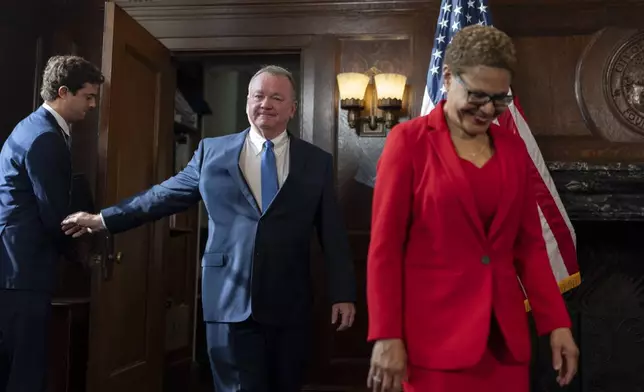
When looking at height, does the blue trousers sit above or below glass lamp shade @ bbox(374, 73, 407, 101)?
below

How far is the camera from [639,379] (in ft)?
10.7

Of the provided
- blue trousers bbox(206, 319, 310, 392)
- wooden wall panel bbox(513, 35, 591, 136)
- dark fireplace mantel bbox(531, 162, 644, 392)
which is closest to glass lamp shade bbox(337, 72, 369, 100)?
wooden wall panel bbox(513, 35, 591, 136)

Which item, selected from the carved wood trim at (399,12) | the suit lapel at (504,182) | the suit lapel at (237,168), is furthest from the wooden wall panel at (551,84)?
the suit lapel at (504,182)

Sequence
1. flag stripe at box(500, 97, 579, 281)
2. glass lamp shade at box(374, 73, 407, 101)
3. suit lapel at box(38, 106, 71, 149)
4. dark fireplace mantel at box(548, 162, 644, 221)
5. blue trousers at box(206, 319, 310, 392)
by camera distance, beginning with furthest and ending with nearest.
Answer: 1. glass lamp shade at box(374, 73, 407, 101)
2. dark fireplace mantel at box(548, 162, 644, 221)
3. flag stripe at box(500, 97, 579, 281)
4. suit lapel at box(38, 106, 71, 149)
5. blue trousers at box(206, 319, 310, 392)

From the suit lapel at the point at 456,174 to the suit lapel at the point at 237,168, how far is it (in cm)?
83

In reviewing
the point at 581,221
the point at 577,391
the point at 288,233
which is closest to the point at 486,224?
the point at 288,233

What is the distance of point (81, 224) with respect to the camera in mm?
2346

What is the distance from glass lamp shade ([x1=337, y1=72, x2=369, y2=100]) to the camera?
3.24 metres

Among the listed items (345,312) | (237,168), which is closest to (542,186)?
(345,312)

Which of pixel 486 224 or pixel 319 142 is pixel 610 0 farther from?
pixel 486 224

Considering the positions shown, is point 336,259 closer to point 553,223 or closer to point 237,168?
point 237,168

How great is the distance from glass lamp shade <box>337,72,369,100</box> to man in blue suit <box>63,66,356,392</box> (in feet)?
3.14

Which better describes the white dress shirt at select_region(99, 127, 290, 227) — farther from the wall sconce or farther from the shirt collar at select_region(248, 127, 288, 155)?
the wall sconce

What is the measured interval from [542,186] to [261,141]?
46.4 inches
